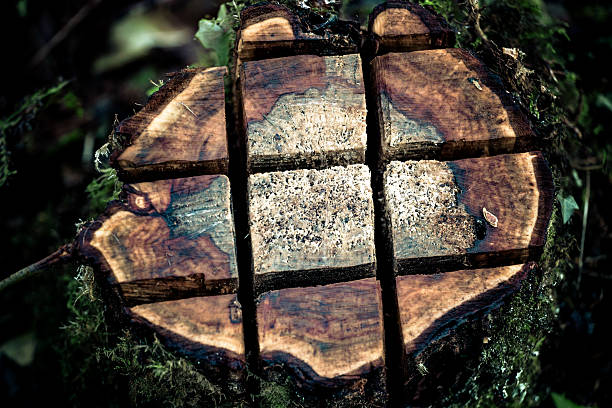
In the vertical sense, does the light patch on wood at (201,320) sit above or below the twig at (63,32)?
below

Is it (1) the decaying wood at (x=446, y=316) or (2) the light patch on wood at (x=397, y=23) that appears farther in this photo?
(2) the light patch on wood at (x=397, y=23)

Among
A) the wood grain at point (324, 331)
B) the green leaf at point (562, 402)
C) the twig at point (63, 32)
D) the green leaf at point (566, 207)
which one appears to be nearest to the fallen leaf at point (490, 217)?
the wood grain at point (324, 331)

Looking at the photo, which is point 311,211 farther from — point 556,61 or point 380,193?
point 556,61

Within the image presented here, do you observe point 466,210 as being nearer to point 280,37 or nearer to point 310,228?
point 310,228

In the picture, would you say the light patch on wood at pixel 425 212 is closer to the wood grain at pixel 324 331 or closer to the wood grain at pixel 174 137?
the wood grain at pixel 324 331

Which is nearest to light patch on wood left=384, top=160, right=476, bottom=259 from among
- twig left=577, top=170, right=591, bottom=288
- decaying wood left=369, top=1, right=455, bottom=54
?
decaying wood left=369, top=1, right=455, bottom=54

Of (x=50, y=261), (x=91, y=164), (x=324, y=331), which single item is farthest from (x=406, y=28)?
(x=91, y=164)

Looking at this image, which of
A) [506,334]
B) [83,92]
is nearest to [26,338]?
[83,92]

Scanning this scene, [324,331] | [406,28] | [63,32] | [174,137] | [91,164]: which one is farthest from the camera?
[63,32]
